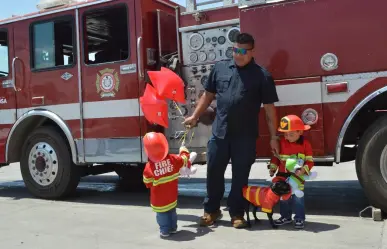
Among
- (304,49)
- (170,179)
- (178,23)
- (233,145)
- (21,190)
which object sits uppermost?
(178,23)

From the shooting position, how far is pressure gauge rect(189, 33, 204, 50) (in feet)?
18.0

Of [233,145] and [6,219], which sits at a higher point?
[233,145]

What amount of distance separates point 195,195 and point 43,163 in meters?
2.20

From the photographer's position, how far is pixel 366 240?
160 inches

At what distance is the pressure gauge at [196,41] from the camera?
5.49m

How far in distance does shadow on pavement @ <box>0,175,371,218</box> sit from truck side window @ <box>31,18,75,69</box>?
195cm

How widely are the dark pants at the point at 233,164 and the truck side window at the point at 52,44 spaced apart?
8.76ft

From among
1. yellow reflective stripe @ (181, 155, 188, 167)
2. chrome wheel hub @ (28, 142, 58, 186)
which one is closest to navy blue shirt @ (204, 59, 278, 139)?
yellow reflective stripe @ (181, 155, 188, 167)

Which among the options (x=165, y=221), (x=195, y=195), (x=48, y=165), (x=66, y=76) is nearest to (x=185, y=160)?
(x=165, y=221)

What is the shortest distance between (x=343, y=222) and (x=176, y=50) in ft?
9.49

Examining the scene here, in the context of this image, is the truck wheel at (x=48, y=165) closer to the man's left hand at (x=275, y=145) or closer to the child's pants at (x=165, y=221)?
the child's pants at (x=165, y=221)

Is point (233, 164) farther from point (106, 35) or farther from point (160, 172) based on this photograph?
point (106, 35)

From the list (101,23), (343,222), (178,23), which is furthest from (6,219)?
(343,222)

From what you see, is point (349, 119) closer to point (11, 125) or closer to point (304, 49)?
point (304, 49)
